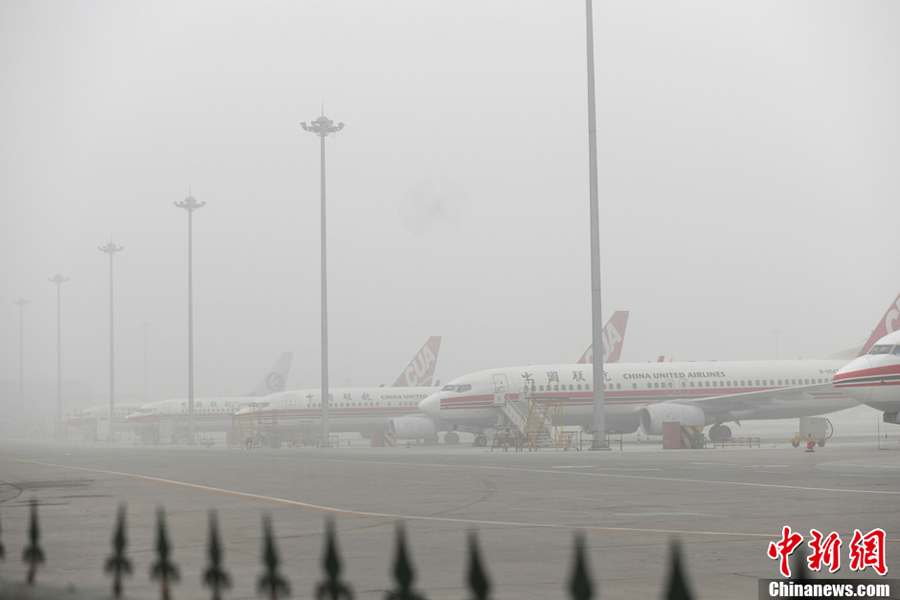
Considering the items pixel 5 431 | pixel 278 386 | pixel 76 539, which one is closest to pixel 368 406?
pixel 278 386

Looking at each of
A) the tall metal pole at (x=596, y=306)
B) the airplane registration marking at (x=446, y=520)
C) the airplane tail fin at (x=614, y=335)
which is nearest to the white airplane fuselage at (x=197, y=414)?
the airplane tail fin at (x=614, y=335)

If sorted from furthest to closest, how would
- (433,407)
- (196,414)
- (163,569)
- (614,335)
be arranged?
(196,414) < (614,335) < (433,407) < (163,569)

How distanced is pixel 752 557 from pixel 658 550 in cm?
101

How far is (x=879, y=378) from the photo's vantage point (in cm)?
3300

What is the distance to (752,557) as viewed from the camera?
32.2ft

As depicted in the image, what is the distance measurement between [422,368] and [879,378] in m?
55.3

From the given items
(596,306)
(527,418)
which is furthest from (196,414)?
(596,306)

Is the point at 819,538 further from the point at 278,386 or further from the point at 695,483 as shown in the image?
the point at 278,386

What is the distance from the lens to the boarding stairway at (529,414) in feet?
157

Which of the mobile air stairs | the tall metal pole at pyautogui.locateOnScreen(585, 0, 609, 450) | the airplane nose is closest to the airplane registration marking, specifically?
the tall metal pole at pyautogui.locateOnScreen(585, 0, 609, 450)

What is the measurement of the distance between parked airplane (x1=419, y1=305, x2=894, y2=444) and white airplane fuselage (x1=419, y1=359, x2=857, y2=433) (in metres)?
0.05

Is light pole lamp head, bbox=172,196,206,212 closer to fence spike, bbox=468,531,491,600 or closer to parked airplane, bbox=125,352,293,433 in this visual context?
parked airplane, bbox=125,352,293,433

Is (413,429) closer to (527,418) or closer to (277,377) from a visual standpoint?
(527,418)

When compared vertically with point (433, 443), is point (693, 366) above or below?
above
